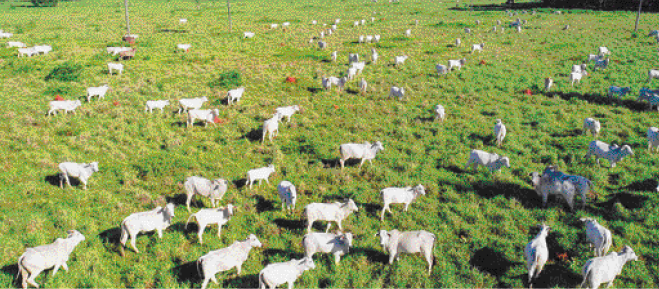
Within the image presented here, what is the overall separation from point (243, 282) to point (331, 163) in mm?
5824

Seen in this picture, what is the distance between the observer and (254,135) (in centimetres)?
1454

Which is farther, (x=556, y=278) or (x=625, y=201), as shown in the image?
(x=625, y=201)

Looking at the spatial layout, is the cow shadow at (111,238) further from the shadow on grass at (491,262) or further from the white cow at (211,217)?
the shadow on grass at (491,262)

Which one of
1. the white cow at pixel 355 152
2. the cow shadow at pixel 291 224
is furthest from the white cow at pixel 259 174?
the white cow at pixel 355 152

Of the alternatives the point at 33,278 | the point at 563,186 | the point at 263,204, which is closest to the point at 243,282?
the point at 263,204

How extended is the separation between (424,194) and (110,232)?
7663 millimetres

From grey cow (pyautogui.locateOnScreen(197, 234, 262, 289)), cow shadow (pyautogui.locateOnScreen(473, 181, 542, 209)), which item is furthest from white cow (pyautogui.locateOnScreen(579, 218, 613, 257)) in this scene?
grey cow (pyautogui.locateOnScreen(197, 234, 262, 289))

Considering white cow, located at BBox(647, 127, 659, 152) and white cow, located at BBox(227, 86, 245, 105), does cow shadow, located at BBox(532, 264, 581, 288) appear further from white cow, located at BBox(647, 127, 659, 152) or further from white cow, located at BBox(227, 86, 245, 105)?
white cow, located at BBox(227, 86, 245, 105)

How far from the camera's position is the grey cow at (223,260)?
6.89 metres

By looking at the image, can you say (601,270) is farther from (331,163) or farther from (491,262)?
(331,163)

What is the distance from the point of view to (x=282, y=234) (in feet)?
28.4

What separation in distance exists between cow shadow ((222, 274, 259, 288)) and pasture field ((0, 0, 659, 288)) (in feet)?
0.09

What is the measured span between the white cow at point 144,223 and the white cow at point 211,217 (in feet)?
1.57

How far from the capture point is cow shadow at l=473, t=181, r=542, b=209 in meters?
9.87
